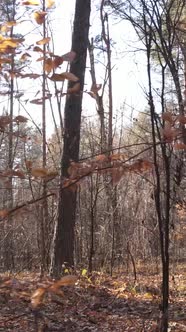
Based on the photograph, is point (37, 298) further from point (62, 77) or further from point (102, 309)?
point (102, 309)

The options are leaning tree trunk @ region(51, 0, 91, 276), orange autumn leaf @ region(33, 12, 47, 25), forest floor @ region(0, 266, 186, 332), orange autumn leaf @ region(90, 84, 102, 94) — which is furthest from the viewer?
leaning tree trunk @ region(51, 0, 91, 276)

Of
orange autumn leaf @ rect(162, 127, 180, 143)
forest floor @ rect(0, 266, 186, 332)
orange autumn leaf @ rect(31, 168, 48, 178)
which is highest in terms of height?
orange autumn leaf @ rect(162, 127, 180, 143)

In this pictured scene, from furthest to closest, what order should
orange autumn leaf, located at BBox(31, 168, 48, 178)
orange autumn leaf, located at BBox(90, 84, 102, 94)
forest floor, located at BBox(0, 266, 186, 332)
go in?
forest floor, located at BBox(0, 266, 186, 332) < orange autumn leaf, located at BBox(90, 84, 102, 94) < orange autumn leaf, located at BBox(31, 168, 48, 178)

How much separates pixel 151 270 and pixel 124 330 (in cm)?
456

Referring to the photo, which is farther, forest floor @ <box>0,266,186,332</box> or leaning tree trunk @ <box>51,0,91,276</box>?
leaning tree trunk @ <box>51,0,91,276</box>

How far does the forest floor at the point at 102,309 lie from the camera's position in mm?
4707

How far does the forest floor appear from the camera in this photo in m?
4.71

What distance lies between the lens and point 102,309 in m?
5.67

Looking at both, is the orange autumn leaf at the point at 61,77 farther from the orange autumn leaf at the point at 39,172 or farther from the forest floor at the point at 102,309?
the forest floor at the point at 102,309

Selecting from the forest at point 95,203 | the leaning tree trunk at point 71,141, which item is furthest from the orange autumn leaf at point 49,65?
the leaning tree trunk at point 71,141

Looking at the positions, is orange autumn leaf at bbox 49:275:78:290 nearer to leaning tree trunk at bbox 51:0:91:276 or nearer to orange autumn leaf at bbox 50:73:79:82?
orange autumn leaf at bbox 50:73:79:82

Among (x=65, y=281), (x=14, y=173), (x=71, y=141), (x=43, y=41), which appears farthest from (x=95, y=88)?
(x=71, y=141)

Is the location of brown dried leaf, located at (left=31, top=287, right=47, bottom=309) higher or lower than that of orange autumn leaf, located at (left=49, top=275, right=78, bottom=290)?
lower

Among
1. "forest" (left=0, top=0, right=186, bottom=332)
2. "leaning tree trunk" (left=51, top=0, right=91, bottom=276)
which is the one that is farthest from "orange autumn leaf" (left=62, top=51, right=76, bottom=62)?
"leaning tree trunk" (left=51, top=0, right=91, bottom=276)
